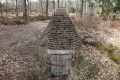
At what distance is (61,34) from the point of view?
34.8 feet

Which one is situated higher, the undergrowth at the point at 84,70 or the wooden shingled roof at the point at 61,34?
the wooden shingled roof at the point at 61,34

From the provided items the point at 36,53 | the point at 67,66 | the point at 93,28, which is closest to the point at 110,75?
the point at 67,66

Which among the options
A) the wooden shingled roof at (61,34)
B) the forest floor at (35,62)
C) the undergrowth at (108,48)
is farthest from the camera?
the undergrowth at (108,48)

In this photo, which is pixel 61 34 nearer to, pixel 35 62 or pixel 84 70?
pixel 35 62

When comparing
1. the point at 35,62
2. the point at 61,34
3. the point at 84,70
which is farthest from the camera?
the point at 35,62

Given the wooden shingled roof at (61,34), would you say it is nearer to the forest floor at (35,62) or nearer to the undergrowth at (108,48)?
the forest floor at (35,62)

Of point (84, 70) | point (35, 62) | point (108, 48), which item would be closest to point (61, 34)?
point (35, 62)

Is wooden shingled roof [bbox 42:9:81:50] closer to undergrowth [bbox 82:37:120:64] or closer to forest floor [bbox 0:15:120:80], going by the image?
forest floor [bbox 0:15:120:80]

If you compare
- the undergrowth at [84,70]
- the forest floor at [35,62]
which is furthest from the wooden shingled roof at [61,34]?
the undergrowth at [84,70]

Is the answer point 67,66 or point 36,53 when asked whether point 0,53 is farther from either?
point 67,66

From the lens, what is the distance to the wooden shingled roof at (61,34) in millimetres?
10469

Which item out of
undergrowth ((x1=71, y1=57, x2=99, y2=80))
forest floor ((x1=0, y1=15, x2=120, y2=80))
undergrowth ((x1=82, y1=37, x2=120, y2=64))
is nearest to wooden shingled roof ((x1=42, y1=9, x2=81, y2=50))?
forest floor ((x1=0, y1=15, x2=120, y2=80))

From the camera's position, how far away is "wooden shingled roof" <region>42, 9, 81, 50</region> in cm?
1047

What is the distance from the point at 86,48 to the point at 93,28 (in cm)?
603
